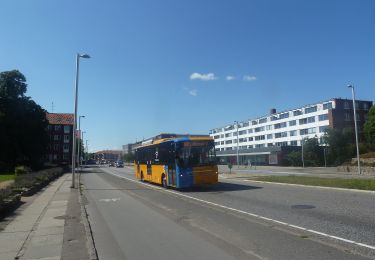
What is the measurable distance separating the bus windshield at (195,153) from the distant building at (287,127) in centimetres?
5622

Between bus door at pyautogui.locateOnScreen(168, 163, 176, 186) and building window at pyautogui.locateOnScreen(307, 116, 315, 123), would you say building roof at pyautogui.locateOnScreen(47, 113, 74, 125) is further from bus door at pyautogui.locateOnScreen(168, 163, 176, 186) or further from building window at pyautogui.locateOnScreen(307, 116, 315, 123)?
bus door at pyautogui.locateOnScreen(168, 163, 176, 186)

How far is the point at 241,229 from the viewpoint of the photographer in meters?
10.4

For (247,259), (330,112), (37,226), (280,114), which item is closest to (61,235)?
(37,226)

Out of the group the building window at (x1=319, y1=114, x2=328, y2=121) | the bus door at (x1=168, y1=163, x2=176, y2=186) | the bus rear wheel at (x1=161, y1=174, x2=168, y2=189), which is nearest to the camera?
the bus door at (x1=168, y1=163, x2=176, y2=186)

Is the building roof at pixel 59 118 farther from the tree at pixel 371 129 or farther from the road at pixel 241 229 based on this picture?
the road at pixel 241 229

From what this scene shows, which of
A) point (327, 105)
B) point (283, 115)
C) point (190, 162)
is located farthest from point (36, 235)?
point (283, 115)

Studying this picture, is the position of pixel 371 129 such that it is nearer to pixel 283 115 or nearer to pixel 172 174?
pixel 283 115

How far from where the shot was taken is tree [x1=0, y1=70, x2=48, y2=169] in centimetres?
5941

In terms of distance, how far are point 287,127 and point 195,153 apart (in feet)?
299

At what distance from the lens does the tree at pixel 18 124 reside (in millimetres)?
59406

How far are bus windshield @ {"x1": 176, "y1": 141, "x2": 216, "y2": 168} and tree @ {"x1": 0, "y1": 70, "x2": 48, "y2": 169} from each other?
4225cm

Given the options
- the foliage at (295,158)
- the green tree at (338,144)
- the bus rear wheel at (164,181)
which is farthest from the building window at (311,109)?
the bus rear wheel at (164,181)

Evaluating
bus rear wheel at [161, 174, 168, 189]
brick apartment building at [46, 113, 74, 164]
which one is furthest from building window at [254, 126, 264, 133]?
bus rear wheel at [161, 174, 168, 189]

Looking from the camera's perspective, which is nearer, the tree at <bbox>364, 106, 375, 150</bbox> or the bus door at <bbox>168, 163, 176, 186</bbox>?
the bus door at <bbox>168, 163, 176, 186</bbox>
